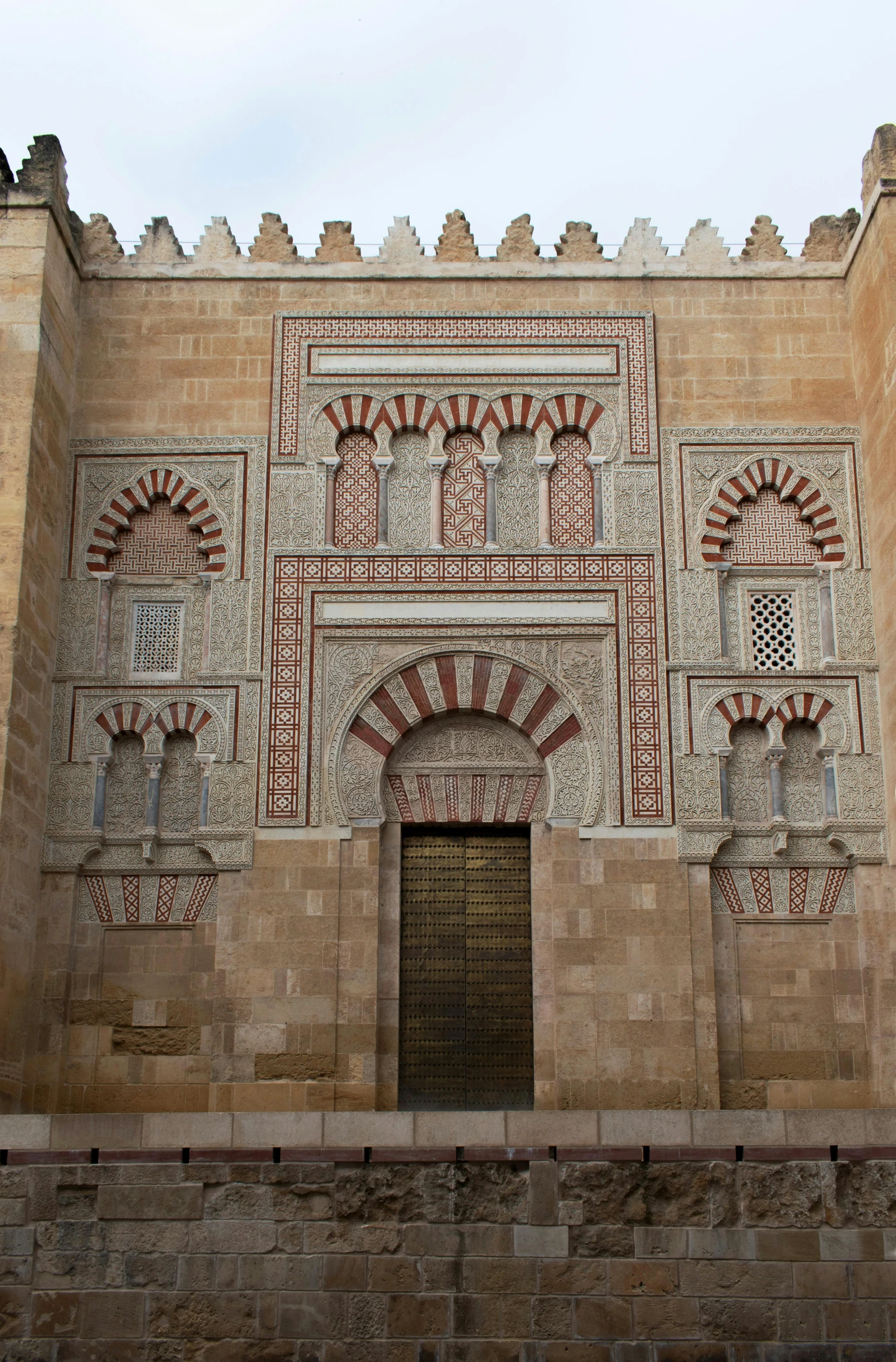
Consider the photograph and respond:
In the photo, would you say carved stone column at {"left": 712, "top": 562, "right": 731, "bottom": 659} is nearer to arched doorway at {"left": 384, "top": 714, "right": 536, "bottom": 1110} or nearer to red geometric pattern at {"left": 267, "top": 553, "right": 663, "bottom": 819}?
red geometric pattern at {"left": 267, "top": 553, "right": 663, "bottom": 819}

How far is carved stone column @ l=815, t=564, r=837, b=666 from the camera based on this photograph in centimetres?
1030

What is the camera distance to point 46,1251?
24.7 ft

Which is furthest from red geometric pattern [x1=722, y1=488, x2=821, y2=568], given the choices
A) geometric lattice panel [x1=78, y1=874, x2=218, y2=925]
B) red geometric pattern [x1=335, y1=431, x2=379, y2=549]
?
geometric lattice panel [x1=78, y1=874, x2=218, y2=925]

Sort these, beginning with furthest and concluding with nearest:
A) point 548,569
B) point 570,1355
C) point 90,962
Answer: point 548,569
point 90,962
point 570,1355

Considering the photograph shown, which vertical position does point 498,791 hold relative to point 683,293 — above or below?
below

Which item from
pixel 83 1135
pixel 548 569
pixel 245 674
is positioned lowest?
pixel 83 1135

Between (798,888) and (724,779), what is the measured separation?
33.1 inches

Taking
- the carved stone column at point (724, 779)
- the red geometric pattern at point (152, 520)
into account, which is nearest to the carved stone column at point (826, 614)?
the carved stone column at point (724, 779)

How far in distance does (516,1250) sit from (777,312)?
682 centimetres

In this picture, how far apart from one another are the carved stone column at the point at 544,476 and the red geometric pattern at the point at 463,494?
390 millimetres

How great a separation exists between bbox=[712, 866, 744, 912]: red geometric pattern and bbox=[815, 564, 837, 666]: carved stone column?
1.57 metres

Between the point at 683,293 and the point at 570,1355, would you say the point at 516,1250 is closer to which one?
the point at 570,1355

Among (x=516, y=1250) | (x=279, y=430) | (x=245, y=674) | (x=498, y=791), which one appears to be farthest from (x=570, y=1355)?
(x=279, y=430)

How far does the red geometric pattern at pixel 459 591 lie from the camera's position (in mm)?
10078
